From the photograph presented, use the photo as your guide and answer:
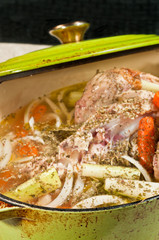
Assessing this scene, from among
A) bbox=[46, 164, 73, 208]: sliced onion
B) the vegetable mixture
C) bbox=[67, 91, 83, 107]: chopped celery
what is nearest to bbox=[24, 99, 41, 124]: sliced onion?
the vegetable mixture

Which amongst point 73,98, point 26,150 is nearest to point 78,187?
point 26,150

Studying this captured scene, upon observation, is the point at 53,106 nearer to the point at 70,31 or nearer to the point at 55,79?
the point at 55,79

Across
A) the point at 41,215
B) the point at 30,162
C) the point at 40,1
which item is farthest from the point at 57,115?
the point at 40,1

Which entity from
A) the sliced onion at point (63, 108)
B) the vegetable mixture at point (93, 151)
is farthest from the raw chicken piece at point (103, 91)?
the sliced onion at point (63, 108)

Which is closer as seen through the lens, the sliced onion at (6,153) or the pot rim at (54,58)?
the sliced onion at (6,153)

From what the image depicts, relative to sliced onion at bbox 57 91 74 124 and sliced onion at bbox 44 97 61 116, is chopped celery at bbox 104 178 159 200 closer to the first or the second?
sliced onion at bbox 57 91 74 124

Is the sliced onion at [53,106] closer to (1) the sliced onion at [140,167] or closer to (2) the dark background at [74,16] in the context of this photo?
(1) the sliced onion at [140,167]

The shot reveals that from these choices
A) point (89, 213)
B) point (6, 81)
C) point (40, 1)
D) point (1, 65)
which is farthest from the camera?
point (40, 1)

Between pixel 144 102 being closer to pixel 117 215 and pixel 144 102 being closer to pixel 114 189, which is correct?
pixel 114 189
